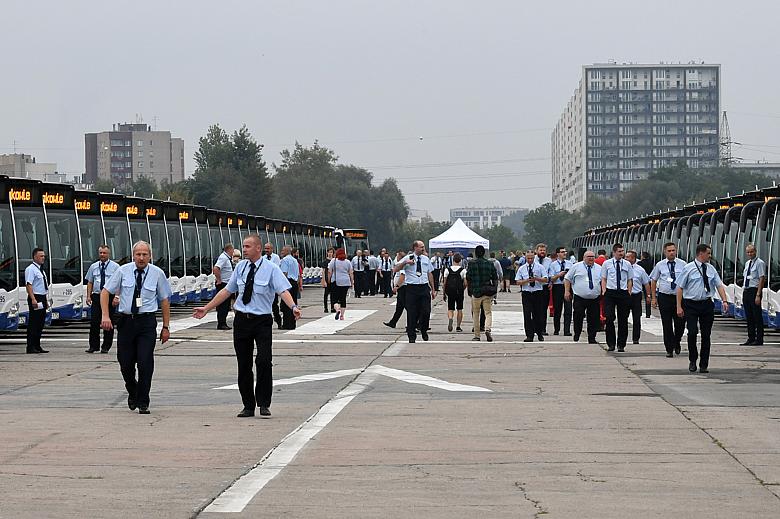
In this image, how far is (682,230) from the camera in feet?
Answer: 140

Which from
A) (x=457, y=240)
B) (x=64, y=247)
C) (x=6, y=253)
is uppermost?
(x=457, y=240)

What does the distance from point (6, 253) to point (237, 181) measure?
112497 mm

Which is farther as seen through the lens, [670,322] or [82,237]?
[82,237]

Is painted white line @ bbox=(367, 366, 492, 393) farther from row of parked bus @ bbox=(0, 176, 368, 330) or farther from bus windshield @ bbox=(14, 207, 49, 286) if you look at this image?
bus windshield @ bbox=(14, 207, 49, 286)

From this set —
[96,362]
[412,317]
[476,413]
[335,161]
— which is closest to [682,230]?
[412,317]

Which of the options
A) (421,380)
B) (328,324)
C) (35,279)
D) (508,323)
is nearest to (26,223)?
(35,279)

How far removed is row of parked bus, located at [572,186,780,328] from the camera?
1069 inches

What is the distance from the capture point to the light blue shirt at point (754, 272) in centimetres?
2510

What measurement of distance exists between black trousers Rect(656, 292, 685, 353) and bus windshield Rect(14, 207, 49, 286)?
10.9m

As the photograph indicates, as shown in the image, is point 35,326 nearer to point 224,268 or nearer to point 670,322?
point 224,268

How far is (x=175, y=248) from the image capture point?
4009 cm

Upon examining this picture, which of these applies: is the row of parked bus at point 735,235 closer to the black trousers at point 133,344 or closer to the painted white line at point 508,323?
the painted white line at point 508,323

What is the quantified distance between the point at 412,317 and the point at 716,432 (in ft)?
44.0

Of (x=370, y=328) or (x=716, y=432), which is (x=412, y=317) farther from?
(x=716, y=432)
